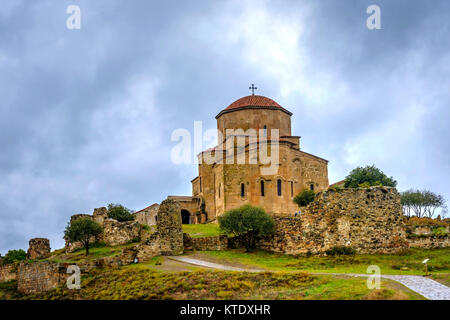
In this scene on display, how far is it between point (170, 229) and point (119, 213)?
35.3 feet

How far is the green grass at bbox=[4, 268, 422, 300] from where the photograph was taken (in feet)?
45.7

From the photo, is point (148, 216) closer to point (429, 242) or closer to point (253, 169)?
point (253, 169)

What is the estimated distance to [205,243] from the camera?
26297 millimetres

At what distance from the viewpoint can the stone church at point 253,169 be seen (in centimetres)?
4041

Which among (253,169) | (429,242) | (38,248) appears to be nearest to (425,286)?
(429,242)

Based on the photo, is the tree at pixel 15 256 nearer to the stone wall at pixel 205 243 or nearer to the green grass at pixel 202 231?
the green grass at pixel 202 231

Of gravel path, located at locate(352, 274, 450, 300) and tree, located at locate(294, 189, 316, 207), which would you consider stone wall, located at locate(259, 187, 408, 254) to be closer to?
gravel path, located at locate(352, 274, 450, 300)

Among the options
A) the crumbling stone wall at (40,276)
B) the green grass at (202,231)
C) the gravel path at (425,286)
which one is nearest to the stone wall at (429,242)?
the gravel path at (425,286)

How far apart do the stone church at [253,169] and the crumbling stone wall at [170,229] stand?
13685mm

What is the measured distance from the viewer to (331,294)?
13789 mm
